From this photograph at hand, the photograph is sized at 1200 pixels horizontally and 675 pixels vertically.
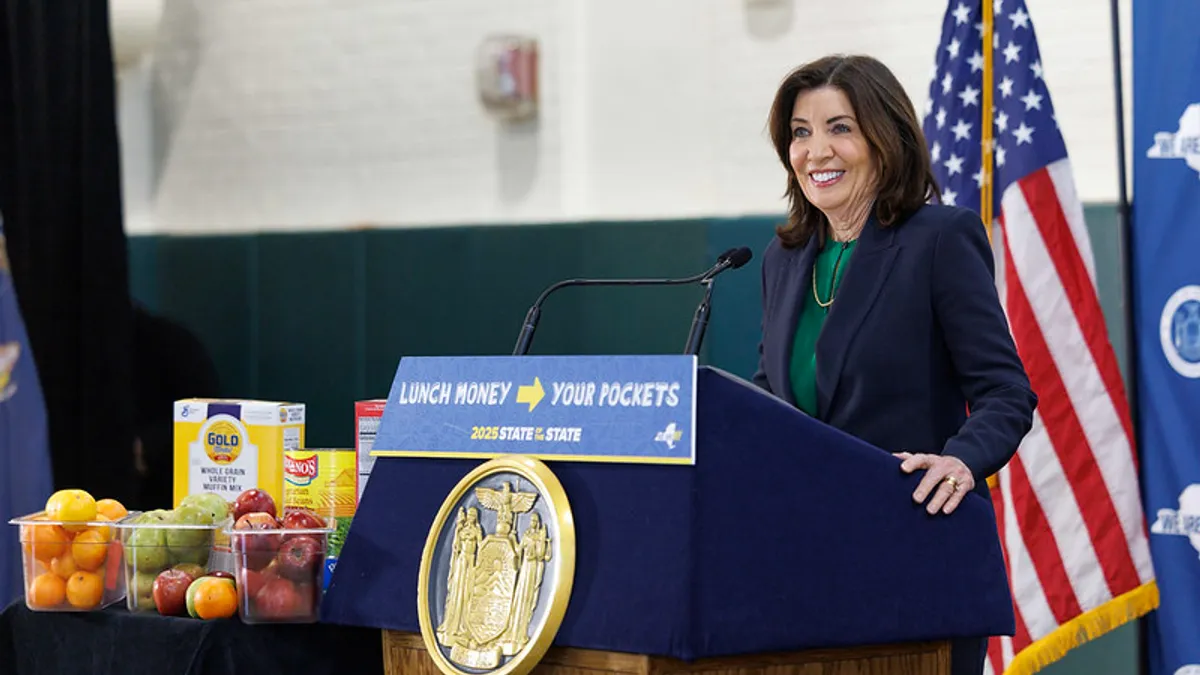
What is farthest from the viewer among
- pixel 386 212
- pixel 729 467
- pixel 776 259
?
pixel 386 212

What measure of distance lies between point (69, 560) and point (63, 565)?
1 cm

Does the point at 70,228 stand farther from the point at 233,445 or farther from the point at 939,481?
the point at 939,481

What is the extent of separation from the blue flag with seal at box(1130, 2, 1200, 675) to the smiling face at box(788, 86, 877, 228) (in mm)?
1649

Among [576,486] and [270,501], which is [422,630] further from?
[270,501]

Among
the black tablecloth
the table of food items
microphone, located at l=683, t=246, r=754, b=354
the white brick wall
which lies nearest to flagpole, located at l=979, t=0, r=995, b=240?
the white brick wall

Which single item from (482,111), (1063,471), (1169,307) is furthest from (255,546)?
(482,111)

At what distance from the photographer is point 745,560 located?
1374 millimetres

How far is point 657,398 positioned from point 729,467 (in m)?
0.10

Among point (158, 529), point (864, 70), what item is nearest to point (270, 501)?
point (158, 529)

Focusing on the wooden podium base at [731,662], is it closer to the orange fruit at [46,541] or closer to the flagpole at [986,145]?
the orange fruit at [46,541]

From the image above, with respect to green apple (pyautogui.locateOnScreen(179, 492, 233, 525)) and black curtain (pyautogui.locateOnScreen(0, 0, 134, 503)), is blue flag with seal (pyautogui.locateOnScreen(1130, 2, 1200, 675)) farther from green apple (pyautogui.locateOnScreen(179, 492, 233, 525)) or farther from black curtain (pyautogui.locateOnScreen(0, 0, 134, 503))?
black curtain (pyautogui.locateOnScreen(0, 0, 134, 503))

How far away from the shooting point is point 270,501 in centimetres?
189

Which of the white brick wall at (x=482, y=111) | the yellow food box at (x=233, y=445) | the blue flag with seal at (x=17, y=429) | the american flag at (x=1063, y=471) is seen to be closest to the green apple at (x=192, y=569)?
the yellow food box at (x=233, y=445)

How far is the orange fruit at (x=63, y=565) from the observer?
188 centimetres
